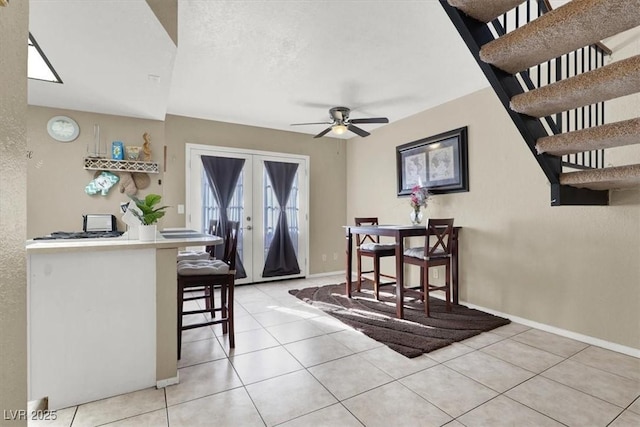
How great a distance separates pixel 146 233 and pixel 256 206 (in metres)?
2.68

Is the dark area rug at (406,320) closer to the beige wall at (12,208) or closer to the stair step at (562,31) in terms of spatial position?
the stair step at (562,31)

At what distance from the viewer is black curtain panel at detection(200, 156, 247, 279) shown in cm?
425

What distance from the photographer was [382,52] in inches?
101

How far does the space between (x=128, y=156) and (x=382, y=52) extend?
9.14 feet

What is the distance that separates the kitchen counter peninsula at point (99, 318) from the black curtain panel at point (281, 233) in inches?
111

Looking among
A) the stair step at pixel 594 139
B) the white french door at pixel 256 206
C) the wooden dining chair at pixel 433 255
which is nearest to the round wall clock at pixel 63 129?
the white french door at pixel 256 206

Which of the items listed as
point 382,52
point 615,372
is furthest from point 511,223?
point 382,52

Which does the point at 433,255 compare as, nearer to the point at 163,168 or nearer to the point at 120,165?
the point at 163,168

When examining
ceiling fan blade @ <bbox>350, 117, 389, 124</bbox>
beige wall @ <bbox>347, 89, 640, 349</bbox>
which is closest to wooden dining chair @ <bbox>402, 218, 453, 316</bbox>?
beige wall @ <bbox>347, 89, 640, 349</bbox>

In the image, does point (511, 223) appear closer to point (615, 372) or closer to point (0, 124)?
point (615, 372)

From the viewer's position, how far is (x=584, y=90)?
1.43 m

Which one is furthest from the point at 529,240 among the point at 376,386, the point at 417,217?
the point at 376,386

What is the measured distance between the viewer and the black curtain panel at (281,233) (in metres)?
4.72

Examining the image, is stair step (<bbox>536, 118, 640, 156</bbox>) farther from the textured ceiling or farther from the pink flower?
the pink flower
